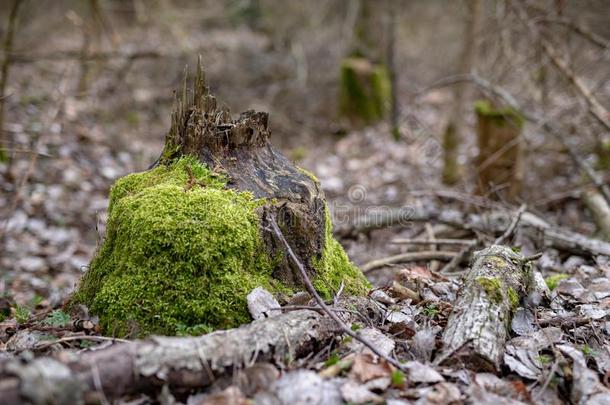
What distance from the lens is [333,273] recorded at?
287 cm

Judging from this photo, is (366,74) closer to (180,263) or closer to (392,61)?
(392,61)

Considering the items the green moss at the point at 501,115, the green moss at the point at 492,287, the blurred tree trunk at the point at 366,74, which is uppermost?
the blurred tree trunk at the point at 366,74

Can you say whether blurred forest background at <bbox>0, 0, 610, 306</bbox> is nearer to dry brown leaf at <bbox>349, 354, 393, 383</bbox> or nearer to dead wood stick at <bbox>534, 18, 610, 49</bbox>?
dead wood stick at <bbox>534, 18, 610, 49</bbox>

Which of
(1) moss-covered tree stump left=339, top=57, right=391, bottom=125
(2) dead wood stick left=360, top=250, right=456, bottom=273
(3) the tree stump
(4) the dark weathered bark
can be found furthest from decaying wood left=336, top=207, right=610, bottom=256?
(1) moss-covered tree stump left=339, top=57, right=391, bottom=125

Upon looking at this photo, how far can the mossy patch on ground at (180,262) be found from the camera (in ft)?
7.72

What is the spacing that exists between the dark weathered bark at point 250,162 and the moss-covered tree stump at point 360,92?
8.50 m

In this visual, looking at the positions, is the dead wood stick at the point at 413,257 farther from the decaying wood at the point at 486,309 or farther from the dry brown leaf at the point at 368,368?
the dry brown leaf at the point at 368,368

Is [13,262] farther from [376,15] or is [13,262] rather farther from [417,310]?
[376,15]

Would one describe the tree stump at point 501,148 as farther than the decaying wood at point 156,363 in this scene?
Yes

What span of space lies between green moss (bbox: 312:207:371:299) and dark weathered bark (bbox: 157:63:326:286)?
0.07m

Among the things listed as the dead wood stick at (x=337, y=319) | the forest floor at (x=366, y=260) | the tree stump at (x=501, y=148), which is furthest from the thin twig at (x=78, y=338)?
the tree stump at (x=501, y=148)

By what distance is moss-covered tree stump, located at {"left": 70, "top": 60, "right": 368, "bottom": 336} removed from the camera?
7.78ft

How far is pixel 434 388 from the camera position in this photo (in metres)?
1.97

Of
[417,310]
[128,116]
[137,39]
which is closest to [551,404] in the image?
[417,310]
